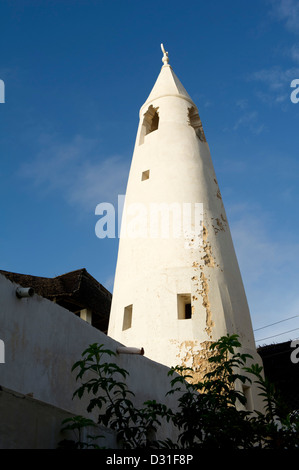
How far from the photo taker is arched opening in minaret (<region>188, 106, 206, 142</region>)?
738 inches

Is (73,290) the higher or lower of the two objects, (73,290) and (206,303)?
the higher

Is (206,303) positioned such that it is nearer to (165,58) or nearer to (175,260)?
(175,260)

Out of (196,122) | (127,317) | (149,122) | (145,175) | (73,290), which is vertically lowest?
(127,317)

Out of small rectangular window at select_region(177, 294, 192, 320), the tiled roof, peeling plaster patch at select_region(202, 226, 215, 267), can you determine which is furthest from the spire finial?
small rectangular window at select_region(177, 294, 192, 320)

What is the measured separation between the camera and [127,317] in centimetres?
1538

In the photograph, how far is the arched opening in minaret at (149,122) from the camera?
18922 mm

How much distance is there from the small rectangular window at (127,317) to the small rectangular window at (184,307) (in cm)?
151

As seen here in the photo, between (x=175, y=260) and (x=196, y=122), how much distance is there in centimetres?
630

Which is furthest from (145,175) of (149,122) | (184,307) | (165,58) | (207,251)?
(165,58)

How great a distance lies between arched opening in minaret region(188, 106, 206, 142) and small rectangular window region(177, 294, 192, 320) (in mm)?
6433

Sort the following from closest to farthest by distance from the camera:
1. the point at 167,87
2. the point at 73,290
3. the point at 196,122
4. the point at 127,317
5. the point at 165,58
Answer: the point at 127,317, the point at 73,290, the point at 196,122, the point at 167,87, the point at 165,58

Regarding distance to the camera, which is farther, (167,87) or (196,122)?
(167,87)

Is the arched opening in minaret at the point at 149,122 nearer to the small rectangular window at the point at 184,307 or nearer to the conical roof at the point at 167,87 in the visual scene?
the conical roof at the point at 167,87

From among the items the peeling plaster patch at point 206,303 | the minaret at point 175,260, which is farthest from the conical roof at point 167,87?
the peeling plaster patch at point 206,303
